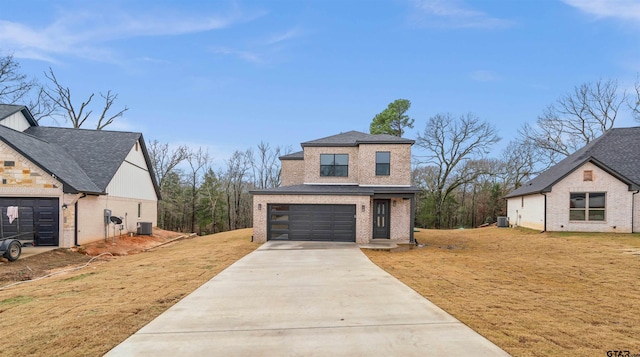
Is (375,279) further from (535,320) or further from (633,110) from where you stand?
(633,110)

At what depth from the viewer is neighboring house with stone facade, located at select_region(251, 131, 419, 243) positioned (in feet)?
51.0

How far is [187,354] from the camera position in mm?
3791

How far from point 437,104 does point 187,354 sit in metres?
38.6

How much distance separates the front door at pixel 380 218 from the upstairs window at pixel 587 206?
1258 cm

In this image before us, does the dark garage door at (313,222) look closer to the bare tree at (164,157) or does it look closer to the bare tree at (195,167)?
the bare tree at (195,167)

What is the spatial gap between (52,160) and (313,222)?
13.7 m

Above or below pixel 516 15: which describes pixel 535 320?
below

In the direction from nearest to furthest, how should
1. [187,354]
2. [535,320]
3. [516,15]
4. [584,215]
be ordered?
[187,354]
[535,320]
[516,15]
[584,215]

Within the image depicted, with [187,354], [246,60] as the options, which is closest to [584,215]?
[187,354]

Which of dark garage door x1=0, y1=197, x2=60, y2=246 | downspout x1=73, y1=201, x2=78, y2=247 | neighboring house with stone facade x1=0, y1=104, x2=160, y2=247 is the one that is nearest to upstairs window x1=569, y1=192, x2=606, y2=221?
neighboring house with stone facade x1=0, y1=104, x2=160, y2=247

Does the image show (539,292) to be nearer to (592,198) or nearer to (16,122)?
(592,198)

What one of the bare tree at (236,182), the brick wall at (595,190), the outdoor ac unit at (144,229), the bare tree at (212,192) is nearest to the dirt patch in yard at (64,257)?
the outdoor ac unit at (144,229)

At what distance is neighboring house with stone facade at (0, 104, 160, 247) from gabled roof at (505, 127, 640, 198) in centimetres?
2674

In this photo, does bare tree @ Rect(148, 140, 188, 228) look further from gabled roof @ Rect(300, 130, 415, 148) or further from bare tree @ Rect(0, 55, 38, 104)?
gabled roof @ Rect(300, 130, 415, 148)
